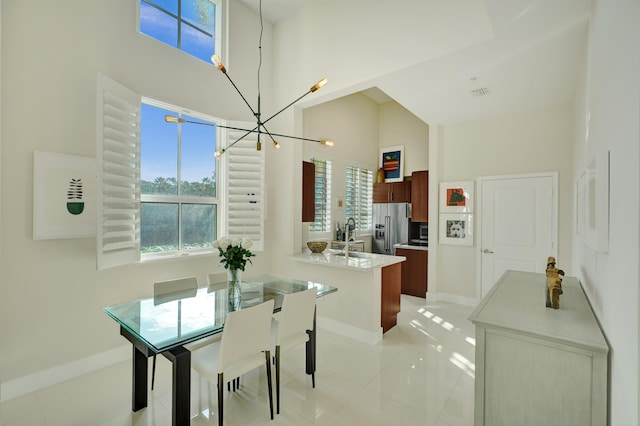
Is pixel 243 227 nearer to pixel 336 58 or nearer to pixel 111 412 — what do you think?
pixel 111 412

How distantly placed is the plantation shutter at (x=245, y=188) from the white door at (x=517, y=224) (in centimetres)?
337

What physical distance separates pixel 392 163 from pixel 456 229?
2151mm

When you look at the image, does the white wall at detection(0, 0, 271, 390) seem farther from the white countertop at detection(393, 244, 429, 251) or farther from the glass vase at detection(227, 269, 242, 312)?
the white countertop at detection(393, 244, 429, 251)

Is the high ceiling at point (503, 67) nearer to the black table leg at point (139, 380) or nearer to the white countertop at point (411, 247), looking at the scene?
the white countertop at point (411, 247)

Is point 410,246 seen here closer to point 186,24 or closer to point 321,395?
point 321,395

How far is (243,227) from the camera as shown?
370 cm

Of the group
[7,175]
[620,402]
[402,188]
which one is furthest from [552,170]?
[7,175]

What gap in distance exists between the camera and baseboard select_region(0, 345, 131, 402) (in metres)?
2.18

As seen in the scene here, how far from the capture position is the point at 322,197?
5039 millimetres

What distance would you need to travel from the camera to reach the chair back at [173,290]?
7.71ft

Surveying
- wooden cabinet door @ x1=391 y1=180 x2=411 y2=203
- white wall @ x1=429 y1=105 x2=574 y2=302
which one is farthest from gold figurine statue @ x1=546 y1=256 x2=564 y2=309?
wooden cabinet door @ x1=391 y1=180 x2=411 y2=203

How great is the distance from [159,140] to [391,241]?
430 cm

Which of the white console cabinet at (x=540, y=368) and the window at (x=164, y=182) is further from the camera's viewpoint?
the window at (x=164, y=182)

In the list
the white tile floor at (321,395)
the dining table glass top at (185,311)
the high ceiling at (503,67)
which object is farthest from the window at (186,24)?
the white tile floor at (321,395)
